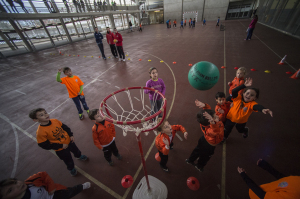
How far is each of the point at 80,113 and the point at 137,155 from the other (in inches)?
113

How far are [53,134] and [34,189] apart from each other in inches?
38.8

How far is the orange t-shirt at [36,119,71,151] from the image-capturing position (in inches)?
91.4

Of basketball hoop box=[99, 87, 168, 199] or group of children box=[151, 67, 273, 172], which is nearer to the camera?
basketball hoop box=[99, 87, 168, 199]

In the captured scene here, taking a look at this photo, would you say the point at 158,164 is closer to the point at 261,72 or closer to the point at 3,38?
the point at 261,72

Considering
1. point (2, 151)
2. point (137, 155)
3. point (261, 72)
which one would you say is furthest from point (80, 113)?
point (261, 72)

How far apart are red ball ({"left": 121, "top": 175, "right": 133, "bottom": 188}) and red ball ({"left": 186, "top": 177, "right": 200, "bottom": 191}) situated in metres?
1.28

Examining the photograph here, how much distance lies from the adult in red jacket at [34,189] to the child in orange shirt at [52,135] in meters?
0.63

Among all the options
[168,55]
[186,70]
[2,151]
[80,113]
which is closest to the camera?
[2,151]

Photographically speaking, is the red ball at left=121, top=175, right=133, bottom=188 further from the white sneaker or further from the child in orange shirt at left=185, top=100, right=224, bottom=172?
the child in orange shirt at left=185, top=100, right=224, bottom=172

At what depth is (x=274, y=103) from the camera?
4.34 m

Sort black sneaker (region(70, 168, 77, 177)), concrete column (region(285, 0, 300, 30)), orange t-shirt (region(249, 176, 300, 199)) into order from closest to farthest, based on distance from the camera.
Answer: orange t-shirt (region(249, 176, 300, 199)) < black sneaker (region(70, 168, 77, 177)) < concrete column (region(285, 0, 300, 30))

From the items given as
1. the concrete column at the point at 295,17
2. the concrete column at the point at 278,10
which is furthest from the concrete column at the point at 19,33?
the concrete column at the point at 278,10

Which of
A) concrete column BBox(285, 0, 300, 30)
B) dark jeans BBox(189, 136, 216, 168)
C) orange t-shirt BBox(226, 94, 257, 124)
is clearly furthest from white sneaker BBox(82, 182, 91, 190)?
concrete column BBox(285, 0, 300, 30)

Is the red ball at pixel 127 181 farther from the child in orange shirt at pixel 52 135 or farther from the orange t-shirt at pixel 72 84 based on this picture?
the orange t-shirt at pixel 72 84
